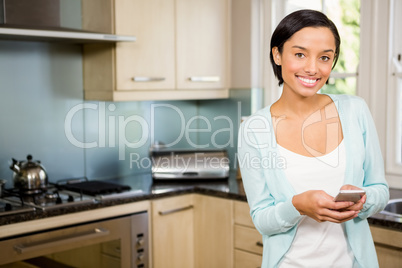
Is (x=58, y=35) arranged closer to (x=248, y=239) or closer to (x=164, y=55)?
(x=164, y=55)

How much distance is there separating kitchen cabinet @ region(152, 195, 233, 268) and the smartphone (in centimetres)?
142

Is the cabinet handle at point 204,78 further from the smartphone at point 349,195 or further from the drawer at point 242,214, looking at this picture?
the smartphone at point 349,195

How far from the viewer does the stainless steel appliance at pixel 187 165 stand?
2.92 metres

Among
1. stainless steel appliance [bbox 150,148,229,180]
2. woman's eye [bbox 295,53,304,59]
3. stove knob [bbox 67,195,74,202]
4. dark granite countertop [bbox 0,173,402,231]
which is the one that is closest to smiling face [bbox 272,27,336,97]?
woman's eye [bbox 295,53,304,59]

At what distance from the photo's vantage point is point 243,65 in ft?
10.5

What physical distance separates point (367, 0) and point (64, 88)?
1651 millimetres

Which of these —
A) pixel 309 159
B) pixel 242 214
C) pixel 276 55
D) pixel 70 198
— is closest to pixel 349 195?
pixel 309 159

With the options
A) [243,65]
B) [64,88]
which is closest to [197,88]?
[243,65]

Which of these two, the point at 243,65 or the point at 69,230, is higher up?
the point at 243,65

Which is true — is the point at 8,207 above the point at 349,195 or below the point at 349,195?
below

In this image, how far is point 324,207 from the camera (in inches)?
47.9

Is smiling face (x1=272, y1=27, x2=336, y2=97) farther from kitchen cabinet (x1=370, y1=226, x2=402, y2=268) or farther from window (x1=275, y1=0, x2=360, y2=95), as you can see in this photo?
window (x1=275, y1=0, x2=360, y2=95)

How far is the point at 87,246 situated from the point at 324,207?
1.41m

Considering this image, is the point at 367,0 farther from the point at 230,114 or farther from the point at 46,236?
the point at 46,236
